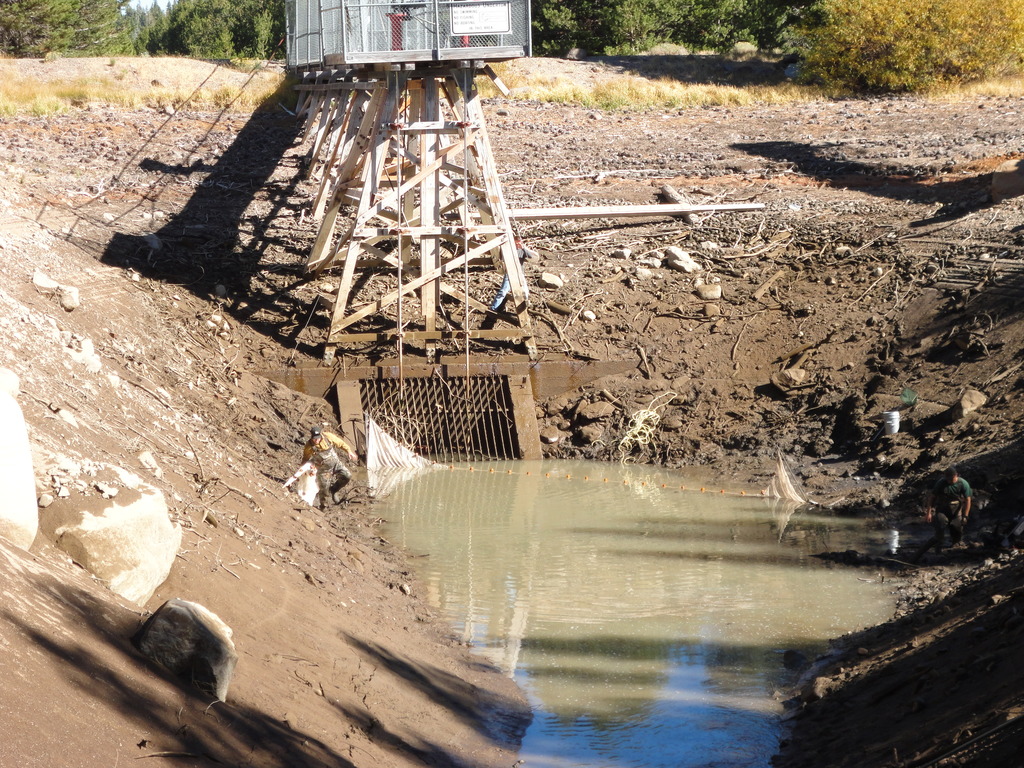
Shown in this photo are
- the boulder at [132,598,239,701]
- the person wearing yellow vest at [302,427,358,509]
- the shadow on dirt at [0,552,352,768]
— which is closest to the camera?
the shadow on dirt at [0,552,352,768]

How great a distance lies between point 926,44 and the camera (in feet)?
104

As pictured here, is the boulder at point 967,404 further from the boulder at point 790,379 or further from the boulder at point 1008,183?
the boulder at point 1008,183

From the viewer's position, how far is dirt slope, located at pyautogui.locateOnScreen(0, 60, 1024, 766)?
7.30m

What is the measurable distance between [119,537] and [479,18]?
938 cm

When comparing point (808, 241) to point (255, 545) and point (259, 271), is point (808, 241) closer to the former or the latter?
point (259, 271)

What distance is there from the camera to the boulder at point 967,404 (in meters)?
14.5

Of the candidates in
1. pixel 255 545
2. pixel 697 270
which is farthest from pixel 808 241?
pixel 255 545

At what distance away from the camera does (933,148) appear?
79.0 ft

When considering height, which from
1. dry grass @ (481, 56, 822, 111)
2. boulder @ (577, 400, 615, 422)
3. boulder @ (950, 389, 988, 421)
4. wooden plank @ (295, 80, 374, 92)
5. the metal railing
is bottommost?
boulder @ (577, 400, 615, 422)

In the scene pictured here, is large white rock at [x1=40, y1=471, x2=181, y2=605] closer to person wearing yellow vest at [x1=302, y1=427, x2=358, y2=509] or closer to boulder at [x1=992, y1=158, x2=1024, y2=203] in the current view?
person wearing yellow vest at [x1=302, y1=427, x2=358, y2=509]

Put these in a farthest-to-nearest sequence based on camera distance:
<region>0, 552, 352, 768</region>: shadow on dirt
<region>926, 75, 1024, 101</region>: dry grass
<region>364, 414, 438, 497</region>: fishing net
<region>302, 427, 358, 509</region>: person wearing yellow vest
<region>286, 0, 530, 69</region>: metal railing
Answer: <region>926, 75, 1024, 101</region>: dry grass, <region>364, 414, 438, 497</region>: fishing net, <region>286, 0, 530, 69</region>: metal railing, <region>302, 427, 358, 509</region>: person wearing yellow vest, <region>0, 552, 352, 768</region>: shadow on dirt

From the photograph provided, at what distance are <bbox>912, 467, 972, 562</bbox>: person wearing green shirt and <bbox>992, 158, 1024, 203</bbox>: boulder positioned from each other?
9041 millimetres

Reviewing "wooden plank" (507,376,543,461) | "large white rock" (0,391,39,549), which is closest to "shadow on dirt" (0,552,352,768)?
"large white rock" (0,391,39,549)

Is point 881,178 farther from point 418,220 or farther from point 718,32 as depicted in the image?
point 718,32
